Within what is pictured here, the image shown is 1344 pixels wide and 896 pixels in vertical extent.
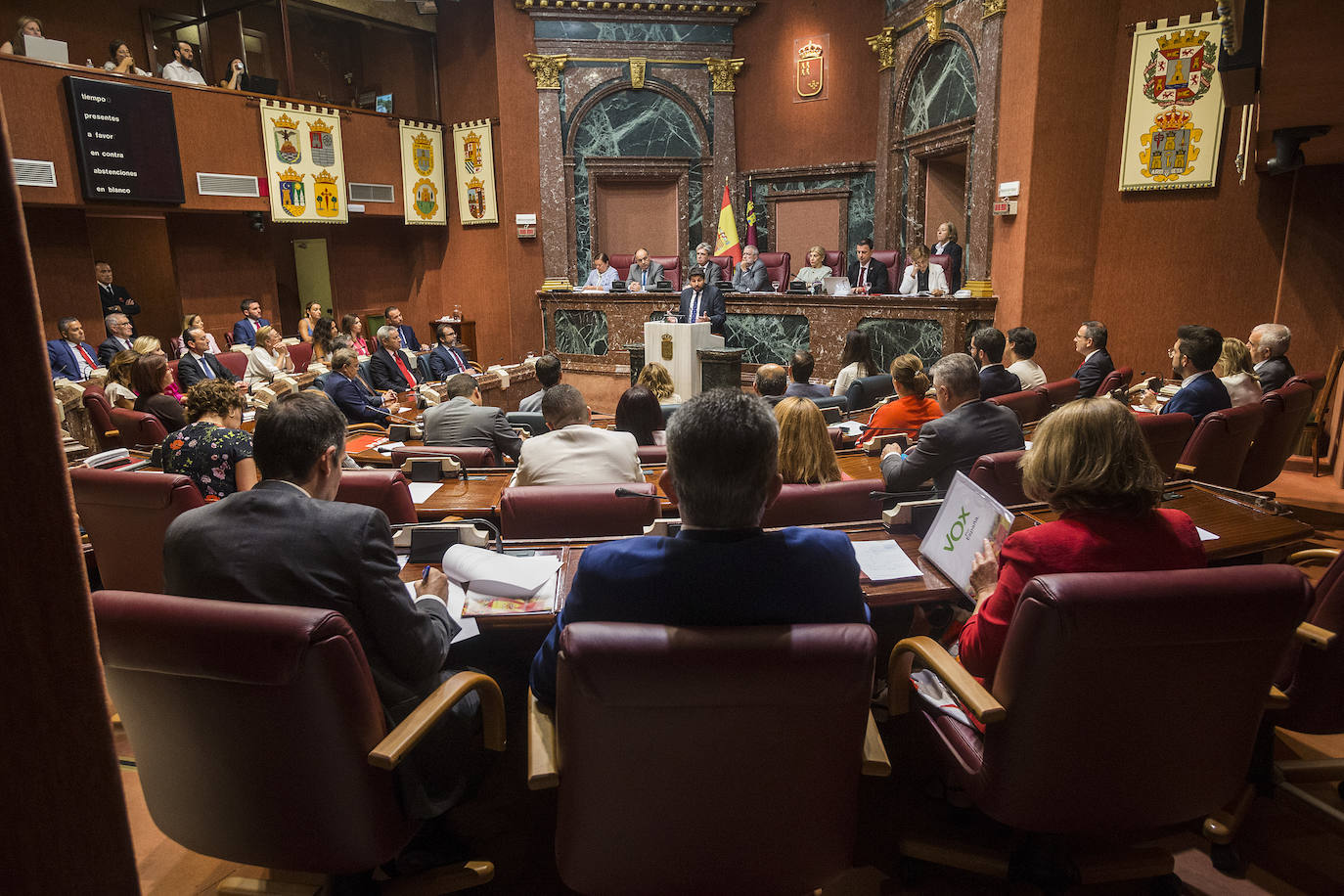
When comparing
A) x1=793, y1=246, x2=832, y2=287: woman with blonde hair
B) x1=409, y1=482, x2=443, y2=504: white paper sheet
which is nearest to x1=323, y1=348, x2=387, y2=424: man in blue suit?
x1=409, y1=482, x2=443, y2=504: white paper sheet

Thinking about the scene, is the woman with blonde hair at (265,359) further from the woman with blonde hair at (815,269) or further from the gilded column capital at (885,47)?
the gilded column capital at (885,47)

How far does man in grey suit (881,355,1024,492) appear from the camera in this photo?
292 centimetres

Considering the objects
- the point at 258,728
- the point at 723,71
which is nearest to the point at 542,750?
the point at 258,728

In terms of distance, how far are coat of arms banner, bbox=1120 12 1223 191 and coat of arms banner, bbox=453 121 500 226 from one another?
732 centimetres

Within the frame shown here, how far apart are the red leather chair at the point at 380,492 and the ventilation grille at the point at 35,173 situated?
6.73m

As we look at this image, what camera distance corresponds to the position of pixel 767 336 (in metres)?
8.64

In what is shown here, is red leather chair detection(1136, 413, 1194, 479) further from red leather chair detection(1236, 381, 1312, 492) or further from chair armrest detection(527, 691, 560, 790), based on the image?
chair armrest detection(527, 691, 560, 790)

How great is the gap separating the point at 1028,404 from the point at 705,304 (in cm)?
470

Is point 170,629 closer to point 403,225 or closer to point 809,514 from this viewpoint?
point 809,514

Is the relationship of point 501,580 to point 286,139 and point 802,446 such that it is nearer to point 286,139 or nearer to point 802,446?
point 802,446

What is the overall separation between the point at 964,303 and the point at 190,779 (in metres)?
6.91

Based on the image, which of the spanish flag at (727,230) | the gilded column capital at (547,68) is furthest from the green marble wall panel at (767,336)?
the gilded column capital at (547,68)

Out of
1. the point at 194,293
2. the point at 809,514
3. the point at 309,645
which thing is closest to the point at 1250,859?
the point at 809,514

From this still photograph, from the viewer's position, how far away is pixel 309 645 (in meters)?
1.34
